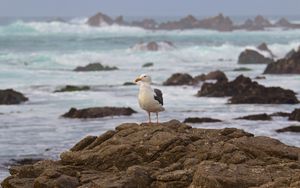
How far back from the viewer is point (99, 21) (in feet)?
447

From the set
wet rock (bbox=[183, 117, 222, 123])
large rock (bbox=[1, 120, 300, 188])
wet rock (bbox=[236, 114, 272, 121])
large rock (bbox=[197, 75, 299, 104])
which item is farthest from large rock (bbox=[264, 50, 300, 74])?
large rock (bbox=[1, 120, 300, 188])

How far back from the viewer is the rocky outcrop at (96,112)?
25734 mm

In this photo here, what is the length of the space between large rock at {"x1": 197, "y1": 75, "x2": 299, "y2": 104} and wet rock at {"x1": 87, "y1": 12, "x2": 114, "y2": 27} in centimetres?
10339

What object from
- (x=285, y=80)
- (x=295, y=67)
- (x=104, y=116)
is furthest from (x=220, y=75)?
(x=104, y=116)

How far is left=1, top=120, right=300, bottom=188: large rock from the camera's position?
1081cm

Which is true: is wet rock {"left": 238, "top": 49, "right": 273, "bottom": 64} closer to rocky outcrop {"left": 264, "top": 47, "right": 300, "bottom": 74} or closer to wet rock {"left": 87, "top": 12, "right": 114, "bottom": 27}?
rocky outcrop {"left": 264, "top": 47, "right": 300, "bottom": 74}

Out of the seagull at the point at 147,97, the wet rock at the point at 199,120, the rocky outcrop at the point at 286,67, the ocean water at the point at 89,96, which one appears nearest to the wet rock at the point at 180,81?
the ocean water at the point at 89,96

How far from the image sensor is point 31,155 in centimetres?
1825

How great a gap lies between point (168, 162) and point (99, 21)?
126 meters

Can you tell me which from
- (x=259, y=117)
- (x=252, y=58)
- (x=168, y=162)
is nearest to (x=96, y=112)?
(x=259, y=117)

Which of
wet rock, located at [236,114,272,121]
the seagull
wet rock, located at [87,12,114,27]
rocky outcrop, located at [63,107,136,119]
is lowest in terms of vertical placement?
wet rock, located at [236,114,272,121]

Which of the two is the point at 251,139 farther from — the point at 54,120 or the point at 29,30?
the point at 29,30

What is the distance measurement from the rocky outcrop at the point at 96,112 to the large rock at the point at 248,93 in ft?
16.9

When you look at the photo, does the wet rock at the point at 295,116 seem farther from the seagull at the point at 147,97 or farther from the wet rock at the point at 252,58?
the wet rock at the point at 252,58
